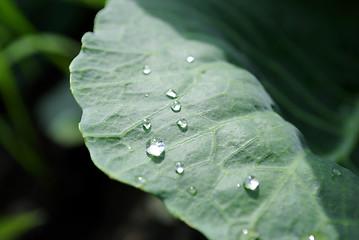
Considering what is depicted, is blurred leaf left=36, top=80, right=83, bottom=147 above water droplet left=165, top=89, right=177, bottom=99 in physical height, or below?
below

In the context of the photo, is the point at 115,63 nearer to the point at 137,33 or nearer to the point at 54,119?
the point at 137,33

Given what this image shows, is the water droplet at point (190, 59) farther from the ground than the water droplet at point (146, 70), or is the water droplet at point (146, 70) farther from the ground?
the water droplet at point (190, 59)

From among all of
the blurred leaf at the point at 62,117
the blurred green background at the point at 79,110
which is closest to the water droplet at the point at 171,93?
the blurred green background at the point at 79,110

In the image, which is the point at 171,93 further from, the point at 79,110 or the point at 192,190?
the point at 79,110

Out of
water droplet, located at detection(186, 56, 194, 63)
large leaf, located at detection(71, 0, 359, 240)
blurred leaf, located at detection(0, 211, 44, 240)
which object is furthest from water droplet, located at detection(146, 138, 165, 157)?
blurred leaf, located at detection(0, 211, 44, 240)

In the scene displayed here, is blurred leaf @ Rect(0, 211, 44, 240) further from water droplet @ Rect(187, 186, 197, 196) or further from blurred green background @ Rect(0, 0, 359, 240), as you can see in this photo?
water droplet @ Rect(187, 186, 197, 196)

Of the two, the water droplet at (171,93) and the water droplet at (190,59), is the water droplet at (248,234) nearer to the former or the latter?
the water droplet at (171,93)

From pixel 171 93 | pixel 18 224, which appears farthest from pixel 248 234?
pixel 18 224
